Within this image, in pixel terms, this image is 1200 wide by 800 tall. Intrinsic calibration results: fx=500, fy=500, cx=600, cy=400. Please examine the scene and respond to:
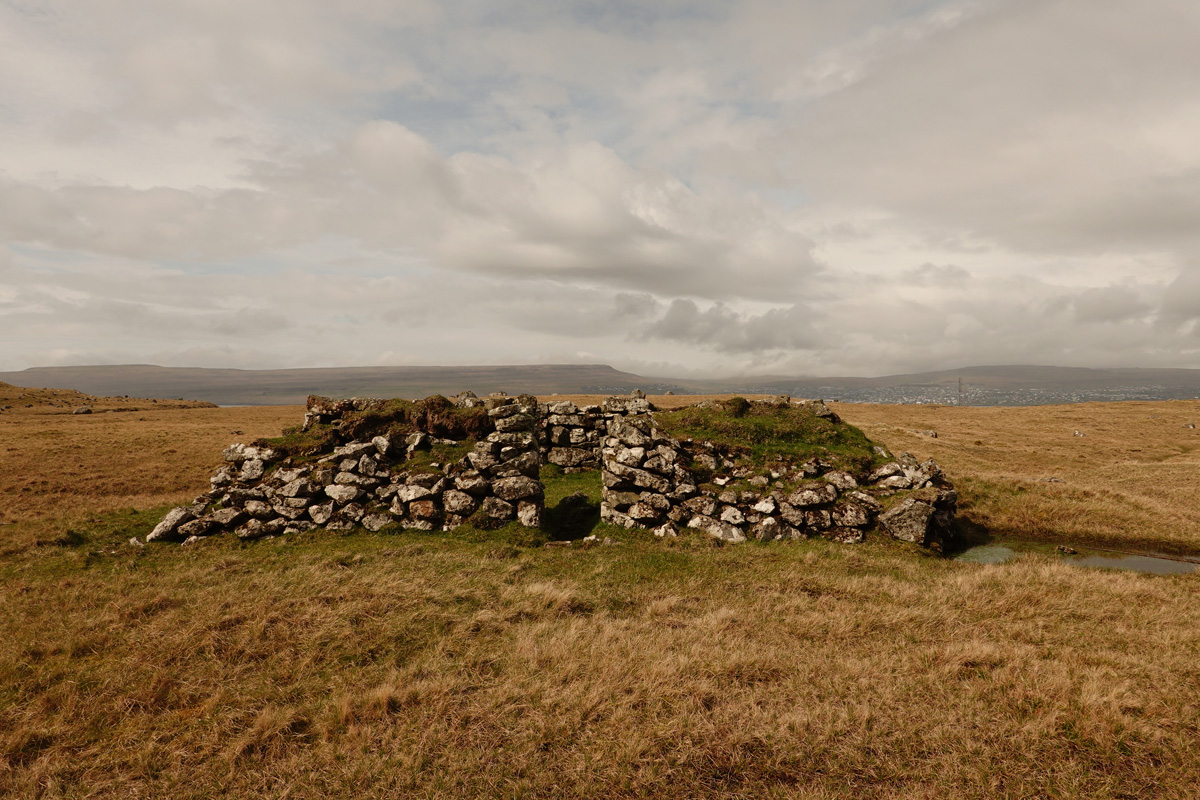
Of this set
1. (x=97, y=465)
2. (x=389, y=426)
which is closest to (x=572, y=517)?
(x=389, y=426)

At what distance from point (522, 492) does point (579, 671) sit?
1206 cm

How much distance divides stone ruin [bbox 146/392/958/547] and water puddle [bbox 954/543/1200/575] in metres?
1.42

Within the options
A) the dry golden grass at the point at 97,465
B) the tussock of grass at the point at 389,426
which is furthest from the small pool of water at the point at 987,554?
the dry golden grass at the point at 97,465

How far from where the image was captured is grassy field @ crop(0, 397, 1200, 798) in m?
8.62

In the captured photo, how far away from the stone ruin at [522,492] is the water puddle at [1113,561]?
142cm

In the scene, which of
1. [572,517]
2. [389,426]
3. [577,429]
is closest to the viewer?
[572,517]

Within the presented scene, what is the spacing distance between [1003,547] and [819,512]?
8.95 m

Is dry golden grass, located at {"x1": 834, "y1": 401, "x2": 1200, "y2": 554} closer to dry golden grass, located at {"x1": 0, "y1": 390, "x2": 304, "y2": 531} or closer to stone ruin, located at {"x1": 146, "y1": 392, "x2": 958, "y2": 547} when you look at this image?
stone ruin, located at {"x1": 146, "y1": 392, "x2": 958, "y2": 547}

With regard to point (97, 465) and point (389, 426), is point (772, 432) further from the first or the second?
point (97, 465)

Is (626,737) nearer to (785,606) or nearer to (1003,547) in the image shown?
(785,606)

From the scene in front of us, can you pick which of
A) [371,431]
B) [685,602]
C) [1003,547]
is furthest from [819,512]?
[371,431]

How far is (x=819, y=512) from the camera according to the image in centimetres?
2280

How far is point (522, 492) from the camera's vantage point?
22.9m

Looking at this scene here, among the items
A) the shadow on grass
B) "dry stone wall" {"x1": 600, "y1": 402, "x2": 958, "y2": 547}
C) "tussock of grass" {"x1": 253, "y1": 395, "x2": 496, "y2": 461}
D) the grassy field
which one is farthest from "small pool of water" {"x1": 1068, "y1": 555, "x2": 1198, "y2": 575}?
"tussock of grass" {"x1": 253, "y1": 395, "x2": 496, "y2": 461}
